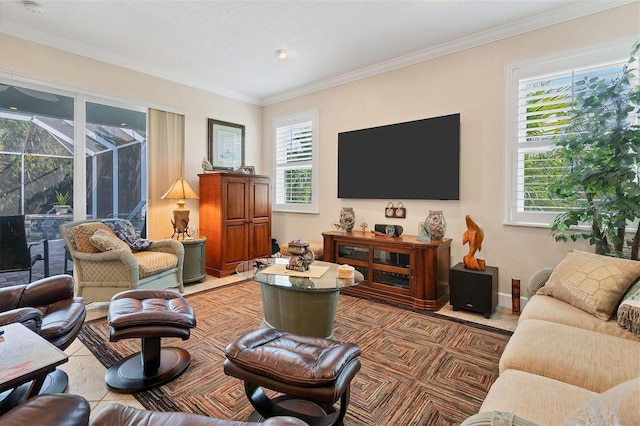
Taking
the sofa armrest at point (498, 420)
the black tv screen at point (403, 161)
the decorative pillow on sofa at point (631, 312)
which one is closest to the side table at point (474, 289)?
the black tv screen at point (403, 161)

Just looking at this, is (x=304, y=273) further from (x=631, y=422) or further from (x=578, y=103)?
(x=578, y=103)

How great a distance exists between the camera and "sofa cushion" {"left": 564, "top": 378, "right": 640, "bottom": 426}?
2.45ft

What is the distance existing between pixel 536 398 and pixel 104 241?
3677mm

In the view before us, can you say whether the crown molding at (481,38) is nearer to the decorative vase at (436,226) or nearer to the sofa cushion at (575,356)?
the decorative vase at (436,226)

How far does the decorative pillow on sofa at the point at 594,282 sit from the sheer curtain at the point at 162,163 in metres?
4.62

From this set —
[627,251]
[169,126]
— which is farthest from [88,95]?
[627,251]

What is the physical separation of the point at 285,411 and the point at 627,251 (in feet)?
10.1

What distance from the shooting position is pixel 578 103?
2.65m

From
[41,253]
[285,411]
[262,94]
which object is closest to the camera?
[285,411]

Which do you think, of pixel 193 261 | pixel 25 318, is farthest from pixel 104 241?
pixel 25 318

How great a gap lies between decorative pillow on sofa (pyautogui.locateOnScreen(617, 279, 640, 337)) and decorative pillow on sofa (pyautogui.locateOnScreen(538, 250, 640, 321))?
92mm

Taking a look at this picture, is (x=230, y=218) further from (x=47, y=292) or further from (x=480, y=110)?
(x=480, y=110)

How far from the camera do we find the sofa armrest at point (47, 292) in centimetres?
216

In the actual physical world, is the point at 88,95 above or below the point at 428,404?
above
